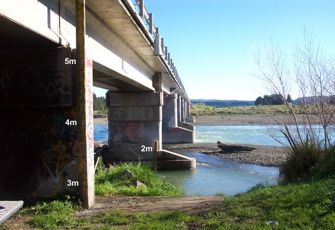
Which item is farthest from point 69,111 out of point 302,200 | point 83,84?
point 302,200

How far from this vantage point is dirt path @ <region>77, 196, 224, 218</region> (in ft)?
29.6

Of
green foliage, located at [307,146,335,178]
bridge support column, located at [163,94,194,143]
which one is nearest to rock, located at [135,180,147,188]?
green foliage, located at [307,146,335,178]

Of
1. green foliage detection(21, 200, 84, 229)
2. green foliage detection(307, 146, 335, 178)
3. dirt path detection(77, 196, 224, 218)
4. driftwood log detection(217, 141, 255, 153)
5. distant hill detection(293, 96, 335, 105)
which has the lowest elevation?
driftwood log detection(217, 141, 255, 153)

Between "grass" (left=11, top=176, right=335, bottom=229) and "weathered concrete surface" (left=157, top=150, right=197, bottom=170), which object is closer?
"grass" (left=11, top=176, right=335, bottom=229)

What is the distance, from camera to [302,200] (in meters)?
7.57

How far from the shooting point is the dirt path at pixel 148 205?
29.6 feet

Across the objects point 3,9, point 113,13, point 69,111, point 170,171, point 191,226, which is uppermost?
point 113,13

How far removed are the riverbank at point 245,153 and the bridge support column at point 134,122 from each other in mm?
7252

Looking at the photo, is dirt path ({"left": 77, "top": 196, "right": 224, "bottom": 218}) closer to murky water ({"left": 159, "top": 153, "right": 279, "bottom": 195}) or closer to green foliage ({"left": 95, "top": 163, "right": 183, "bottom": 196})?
green foliage ({"left": 95, "top": 163, "right": 183, "bottom": 196})

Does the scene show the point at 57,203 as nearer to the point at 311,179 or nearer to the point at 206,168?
the point at 311,179

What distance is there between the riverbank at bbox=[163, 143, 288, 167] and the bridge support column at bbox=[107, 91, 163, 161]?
7252 mm

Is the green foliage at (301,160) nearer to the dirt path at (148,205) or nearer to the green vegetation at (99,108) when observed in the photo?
the dirt path at (148,205)

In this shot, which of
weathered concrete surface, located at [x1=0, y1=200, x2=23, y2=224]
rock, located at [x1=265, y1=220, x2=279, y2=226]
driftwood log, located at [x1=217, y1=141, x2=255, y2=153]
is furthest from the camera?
driftwood log, located at [x1=217, y1=141, x2=255, y2=153]

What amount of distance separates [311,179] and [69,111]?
5.32 m
